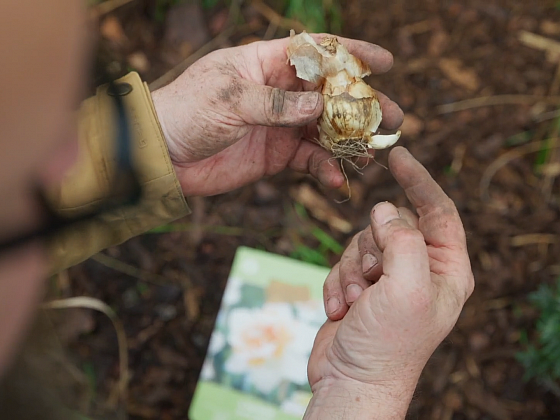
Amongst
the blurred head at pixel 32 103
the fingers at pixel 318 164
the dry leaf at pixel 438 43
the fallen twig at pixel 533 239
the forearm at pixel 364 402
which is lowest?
the fallen twig at pixel 533 239

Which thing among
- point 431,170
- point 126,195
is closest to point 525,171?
point 431,170

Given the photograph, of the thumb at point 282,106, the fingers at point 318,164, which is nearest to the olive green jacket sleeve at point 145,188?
the thumb at point 282,106

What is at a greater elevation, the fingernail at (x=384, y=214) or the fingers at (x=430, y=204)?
the fingernail at (x=384, y=214)

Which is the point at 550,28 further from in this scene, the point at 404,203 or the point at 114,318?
the point at 114,318

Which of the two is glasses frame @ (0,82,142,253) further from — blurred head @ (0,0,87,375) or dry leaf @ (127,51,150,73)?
dry leaf @ (127,51,150,73)

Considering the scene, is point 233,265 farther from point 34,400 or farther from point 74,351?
point 34,400

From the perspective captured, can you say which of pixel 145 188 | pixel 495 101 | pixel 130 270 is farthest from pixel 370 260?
pixel 495 101

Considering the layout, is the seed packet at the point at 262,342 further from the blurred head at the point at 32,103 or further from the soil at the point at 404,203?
the blurred head at the point at 32,103
